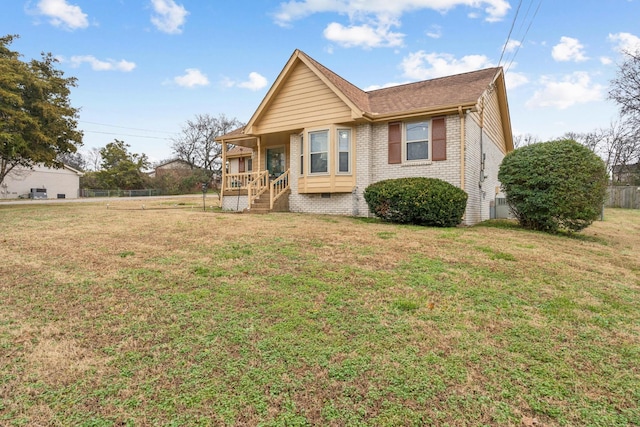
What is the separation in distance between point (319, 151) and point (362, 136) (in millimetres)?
1711

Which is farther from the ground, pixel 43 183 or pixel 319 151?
pixel 43 183

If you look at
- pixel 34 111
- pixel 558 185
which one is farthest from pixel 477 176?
pixel 34 111

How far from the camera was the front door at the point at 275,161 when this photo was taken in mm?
15891

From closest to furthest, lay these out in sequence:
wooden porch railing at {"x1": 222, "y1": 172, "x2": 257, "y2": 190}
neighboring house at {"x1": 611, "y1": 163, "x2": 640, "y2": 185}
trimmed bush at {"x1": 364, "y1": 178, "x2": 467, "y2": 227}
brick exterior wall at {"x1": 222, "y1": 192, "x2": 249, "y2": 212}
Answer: trimmed bush at {"x1": 364, "y1": 178, "x2": 467, "y2": 227}
brick exterior wall at {"x1": 222, "y1": 192, "x2": 249, "y2": 212}
wooden porch railing at {"x1": 222, "y1": 172, "x2": 257, "y2": 190}
neighboring house at {"x1": 611, "y1": 163, "x2": 640, "y2": 185}

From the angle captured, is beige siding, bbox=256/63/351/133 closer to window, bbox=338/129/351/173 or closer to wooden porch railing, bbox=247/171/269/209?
window, bbox=338/129/351/173

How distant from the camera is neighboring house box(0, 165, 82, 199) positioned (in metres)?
34.2

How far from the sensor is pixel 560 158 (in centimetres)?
909

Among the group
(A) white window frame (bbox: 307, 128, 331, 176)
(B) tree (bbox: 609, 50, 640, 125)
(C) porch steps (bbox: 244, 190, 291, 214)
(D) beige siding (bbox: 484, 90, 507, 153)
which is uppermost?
(B) tree (bbox: 609, 50, 640, 125)

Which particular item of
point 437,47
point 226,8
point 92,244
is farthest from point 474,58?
point 92,244

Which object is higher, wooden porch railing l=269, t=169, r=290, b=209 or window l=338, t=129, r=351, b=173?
window l=338, t=129, r=351, b=173

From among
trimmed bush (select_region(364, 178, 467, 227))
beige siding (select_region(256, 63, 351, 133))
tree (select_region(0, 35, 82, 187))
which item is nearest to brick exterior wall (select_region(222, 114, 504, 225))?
beige siding (select_region(256, 63, 351, 133))

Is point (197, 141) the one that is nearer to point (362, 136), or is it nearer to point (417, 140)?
point (362, 136)

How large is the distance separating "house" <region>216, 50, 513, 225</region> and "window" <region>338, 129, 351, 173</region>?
0.04m

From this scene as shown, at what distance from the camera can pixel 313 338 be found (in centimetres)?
302
